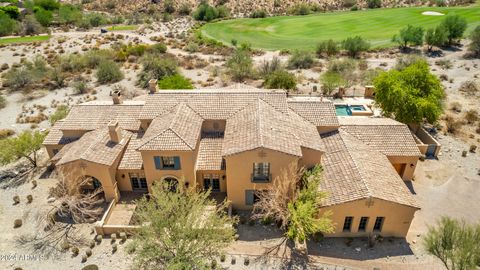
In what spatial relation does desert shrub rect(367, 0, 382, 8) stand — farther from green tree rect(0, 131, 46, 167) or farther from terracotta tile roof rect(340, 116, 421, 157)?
green tree rect(0, 131, 46, 167)

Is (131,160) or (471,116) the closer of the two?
(131,160)

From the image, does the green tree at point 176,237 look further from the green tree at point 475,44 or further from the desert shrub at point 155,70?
the green tree at point 475,44

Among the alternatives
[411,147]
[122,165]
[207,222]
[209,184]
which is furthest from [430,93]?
[122,165]

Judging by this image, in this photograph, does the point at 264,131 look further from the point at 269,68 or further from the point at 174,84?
the point at 269,68

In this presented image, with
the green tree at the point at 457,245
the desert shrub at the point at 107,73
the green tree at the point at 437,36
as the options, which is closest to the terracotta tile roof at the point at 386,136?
the green tree at the point at 457,245

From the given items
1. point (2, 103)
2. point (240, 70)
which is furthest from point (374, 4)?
point (2, 103)

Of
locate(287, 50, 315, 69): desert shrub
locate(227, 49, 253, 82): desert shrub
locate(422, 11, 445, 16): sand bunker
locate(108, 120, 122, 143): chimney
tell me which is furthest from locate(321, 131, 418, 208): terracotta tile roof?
Answer: locate(422, 11, 445, 16): sand bunker

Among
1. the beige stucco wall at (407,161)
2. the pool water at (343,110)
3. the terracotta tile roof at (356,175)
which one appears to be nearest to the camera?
the terracotta tile roof at (356,175)
